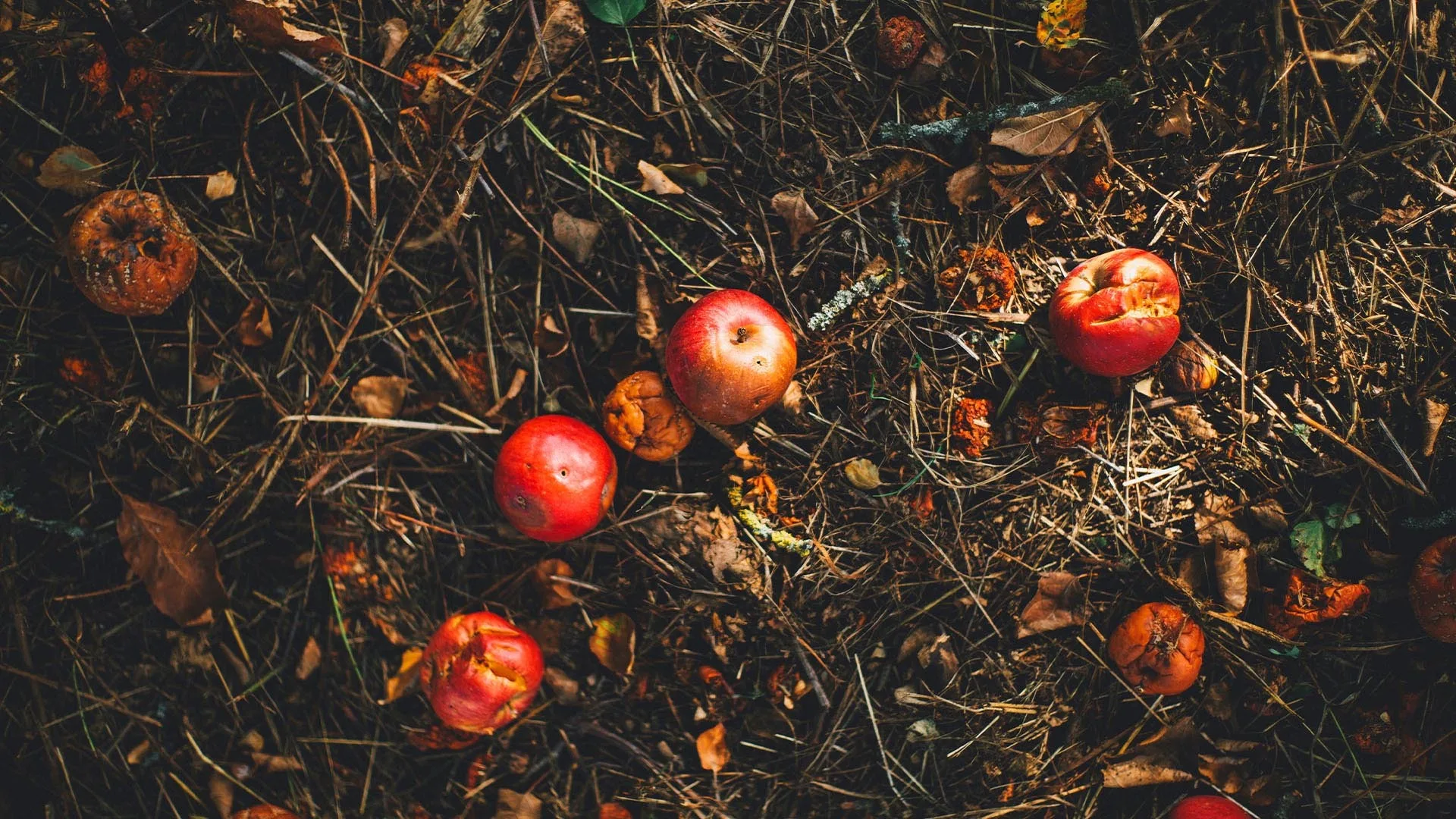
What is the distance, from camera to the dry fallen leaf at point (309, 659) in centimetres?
290

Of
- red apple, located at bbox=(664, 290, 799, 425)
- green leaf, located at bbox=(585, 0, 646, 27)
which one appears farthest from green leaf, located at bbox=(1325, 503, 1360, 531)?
green leaf, located at bbox=(585, 0, 646, 27)

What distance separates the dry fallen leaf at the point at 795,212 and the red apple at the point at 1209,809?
2365 mm

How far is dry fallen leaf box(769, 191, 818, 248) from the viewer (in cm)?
265

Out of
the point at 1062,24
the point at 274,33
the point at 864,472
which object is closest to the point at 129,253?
the point at 274,33

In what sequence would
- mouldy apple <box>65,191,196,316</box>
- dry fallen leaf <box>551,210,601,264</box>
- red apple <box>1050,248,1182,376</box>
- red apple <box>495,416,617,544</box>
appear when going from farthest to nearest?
dry fallen leaf <box>551,210,601,264</box>
mouldy apple <box>65,191,196,316</box>
red apple <box>495,416,617,544</box>
red apple <box>1050,248,1182,376</box>

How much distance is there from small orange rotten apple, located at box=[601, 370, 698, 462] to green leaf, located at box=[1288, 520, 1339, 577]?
215cm

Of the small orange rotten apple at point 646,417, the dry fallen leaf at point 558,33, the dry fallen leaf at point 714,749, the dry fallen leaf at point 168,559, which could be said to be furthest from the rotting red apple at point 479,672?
the dry fallen leaf at point 558,33

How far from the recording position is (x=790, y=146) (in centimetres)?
269

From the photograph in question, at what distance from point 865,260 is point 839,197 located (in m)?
0.24

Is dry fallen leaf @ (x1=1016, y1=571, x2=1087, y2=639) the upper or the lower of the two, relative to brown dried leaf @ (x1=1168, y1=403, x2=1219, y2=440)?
lower

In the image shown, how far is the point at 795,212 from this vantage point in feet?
8.71

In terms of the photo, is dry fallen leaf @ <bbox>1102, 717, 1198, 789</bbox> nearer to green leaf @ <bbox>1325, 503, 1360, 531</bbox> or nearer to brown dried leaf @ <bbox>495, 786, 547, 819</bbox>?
green leaf @ <bbox>1325, 503, 1360, 531</bbox>

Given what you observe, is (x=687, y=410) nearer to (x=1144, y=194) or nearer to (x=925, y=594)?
(x=925, y=594)

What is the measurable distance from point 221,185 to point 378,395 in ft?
3.14
